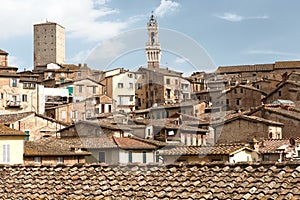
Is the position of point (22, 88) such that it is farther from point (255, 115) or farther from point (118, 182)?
point (118, 182)

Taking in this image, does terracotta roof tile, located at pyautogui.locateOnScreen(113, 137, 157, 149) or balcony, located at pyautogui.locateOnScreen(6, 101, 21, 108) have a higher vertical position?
balcony, located at pyautogui.locateOnScreen(6, 101, 21, 108)

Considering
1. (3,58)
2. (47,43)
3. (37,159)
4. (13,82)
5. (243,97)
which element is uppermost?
Answer: (47,43)

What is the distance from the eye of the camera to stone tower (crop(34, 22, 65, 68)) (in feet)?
461

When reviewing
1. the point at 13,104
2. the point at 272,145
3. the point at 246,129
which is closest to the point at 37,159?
the point at 272,145

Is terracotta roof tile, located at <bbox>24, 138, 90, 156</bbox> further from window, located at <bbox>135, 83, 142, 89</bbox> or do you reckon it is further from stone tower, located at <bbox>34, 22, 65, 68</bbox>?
stone tower, located at <bbox>34, 22, 65, 68</bbox>

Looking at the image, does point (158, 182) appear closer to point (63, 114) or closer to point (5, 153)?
point (5, 153)

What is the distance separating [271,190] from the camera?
9594 millimetres

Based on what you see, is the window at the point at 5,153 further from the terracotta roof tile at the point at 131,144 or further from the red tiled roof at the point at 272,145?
the red tiled roof at the point at 272,145

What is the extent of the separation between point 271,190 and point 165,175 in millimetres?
2424

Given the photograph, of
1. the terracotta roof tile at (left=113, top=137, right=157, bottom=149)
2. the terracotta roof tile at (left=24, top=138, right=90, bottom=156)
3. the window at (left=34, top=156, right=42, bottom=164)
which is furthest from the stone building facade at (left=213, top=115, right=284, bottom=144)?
the window at (left=34, top=156, right=42, bottom=164)

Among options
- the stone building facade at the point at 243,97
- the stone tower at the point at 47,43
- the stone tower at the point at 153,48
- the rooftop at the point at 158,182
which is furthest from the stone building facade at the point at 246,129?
the stone tower at the point at 47,43

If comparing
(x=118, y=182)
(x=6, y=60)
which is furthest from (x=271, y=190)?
(x=6, y=60)

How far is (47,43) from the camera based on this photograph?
140750mm

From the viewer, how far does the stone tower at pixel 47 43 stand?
140 m
